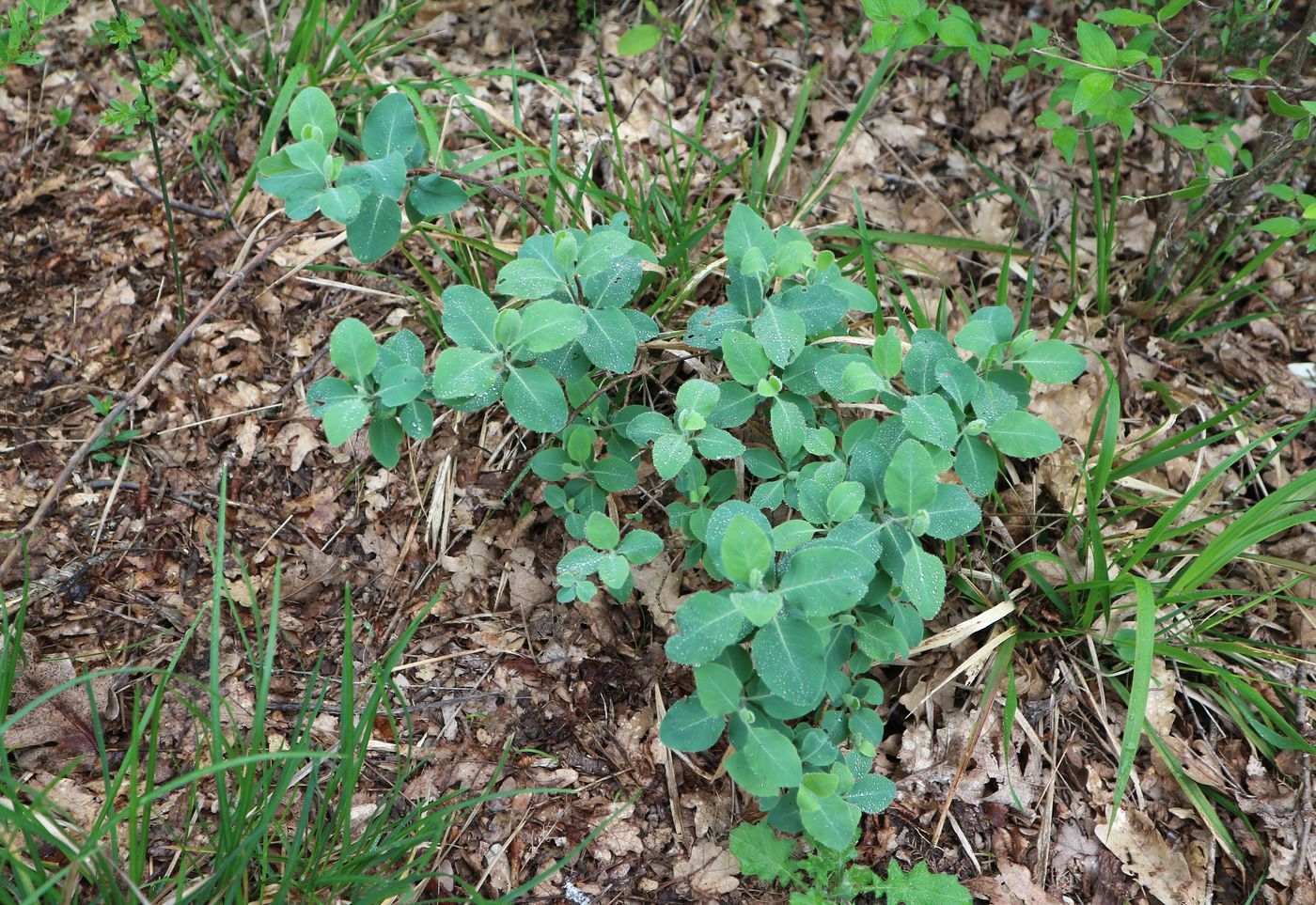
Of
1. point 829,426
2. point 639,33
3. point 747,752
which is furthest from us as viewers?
point 639,33

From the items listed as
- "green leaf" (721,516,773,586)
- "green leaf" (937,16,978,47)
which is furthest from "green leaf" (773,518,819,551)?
"green leaf" (937,16,978,47)

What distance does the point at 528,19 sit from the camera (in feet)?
10.9

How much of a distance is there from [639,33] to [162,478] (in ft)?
6.96

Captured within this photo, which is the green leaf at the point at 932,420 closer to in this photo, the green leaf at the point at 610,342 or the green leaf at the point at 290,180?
the green leaf at the point at 610,342

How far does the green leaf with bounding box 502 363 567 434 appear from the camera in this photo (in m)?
1.77

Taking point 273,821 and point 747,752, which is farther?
point 273,821

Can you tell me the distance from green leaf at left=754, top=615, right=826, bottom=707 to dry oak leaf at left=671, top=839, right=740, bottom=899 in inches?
26.6

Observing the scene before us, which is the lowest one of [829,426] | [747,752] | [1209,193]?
[747,752]

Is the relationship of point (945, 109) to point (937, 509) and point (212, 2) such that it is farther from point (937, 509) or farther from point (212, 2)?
point (212, 2)

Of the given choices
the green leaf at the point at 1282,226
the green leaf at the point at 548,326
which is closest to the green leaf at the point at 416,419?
the green leaf at the point at 548,326

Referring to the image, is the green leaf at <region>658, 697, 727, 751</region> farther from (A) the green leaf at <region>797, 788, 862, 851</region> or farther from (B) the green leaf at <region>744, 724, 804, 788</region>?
(A) the green leaf at <region>797, 788, 862, 851</region>

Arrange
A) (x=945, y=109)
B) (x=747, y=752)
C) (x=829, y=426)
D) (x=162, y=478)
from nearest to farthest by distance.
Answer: (x=747, y=752), (x=829, y=426), (x=162, y=478), (x=945, y=109)

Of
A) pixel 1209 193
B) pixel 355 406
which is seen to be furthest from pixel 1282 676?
pixel 355 406

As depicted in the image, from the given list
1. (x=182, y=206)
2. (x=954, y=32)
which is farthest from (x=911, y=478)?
(x=182, y=206)
